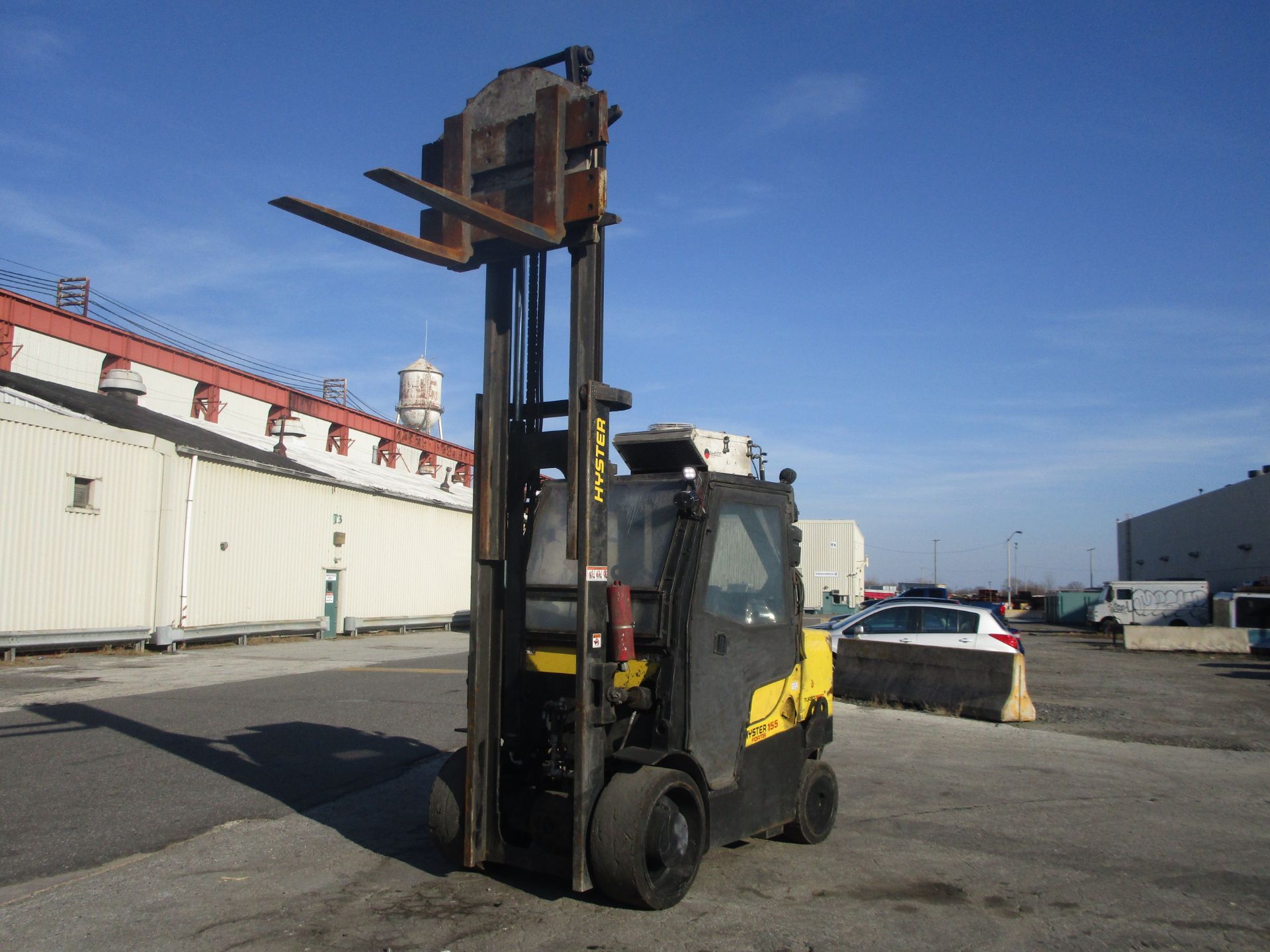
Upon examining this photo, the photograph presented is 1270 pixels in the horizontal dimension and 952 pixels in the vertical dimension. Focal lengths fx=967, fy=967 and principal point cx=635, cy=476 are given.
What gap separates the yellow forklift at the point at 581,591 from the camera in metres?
4.89

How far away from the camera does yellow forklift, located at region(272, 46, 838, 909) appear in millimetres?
4895

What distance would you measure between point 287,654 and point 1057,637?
1187 inches

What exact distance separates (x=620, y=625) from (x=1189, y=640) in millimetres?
31328

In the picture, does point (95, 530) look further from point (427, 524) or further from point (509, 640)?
point (509, 640)

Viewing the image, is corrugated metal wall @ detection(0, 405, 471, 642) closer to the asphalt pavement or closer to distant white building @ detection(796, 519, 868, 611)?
the asphalt pavement

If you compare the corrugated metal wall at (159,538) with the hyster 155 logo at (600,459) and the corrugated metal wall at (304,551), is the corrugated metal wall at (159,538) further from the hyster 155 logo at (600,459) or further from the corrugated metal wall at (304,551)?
the hyster 155 logo at (600,459)

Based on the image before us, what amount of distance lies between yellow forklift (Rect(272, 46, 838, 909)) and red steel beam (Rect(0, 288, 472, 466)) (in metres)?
31.3

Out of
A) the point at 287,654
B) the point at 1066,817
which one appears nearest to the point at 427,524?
the point at 287,654

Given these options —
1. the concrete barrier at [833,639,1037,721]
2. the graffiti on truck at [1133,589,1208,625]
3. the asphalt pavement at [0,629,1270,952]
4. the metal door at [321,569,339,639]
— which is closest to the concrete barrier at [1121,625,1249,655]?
the graffiti on truck at [1133,589,1208,625]

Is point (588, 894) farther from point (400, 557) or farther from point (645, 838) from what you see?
point (400, 557)

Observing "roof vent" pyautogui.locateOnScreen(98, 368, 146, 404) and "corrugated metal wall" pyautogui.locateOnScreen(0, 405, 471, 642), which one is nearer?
"corrugated metal wall" pyautogui.locateOnScreen(0, 405, 471, 642)

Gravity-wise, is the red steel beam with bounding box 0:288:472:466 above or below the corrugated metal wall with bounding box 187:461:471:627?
above

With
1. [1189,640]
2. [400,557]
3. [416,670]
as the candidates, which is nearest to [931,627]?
[416,670]

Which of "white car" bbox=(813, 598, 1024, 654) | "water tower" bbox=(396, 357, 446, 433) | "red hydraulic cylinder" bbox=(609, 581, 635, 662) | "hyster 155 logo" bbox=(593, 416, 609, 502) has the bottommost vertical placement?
"white car" bbox=(813, 598, 1024, 654)
